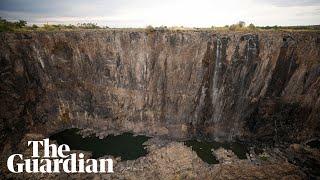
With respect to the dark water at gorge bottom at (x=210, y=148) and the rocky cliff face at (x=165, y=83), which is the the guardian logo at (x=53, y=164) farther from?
the dark water at gorge bottom at (x=210, y=148)

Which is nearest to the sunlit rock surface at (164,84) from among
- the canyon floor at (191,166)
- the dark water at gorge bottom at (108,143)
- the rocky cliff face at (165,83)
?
the rocky cliff face at (165,83)

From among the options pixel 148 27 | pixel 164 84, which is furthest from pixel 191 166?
pixel 148 27

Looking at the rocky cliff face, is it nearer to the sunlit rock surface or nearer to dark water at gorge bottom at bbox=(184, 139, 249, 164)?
the sunlit rock surface

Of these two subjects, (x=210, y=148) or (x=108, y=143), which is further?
(x=108, y=143)

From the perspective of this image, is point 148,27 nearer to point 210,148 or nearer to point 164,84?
point 164,84

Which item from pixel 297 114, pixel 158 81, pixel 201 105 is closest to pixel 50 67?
pixel 158 81

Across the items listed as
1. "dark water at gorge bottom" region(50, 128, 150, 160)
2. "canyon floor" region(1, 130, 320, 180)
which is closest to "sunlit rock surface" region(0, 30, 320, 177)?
"dark water at gorge bottom" region(50, 128, 150, 160)
